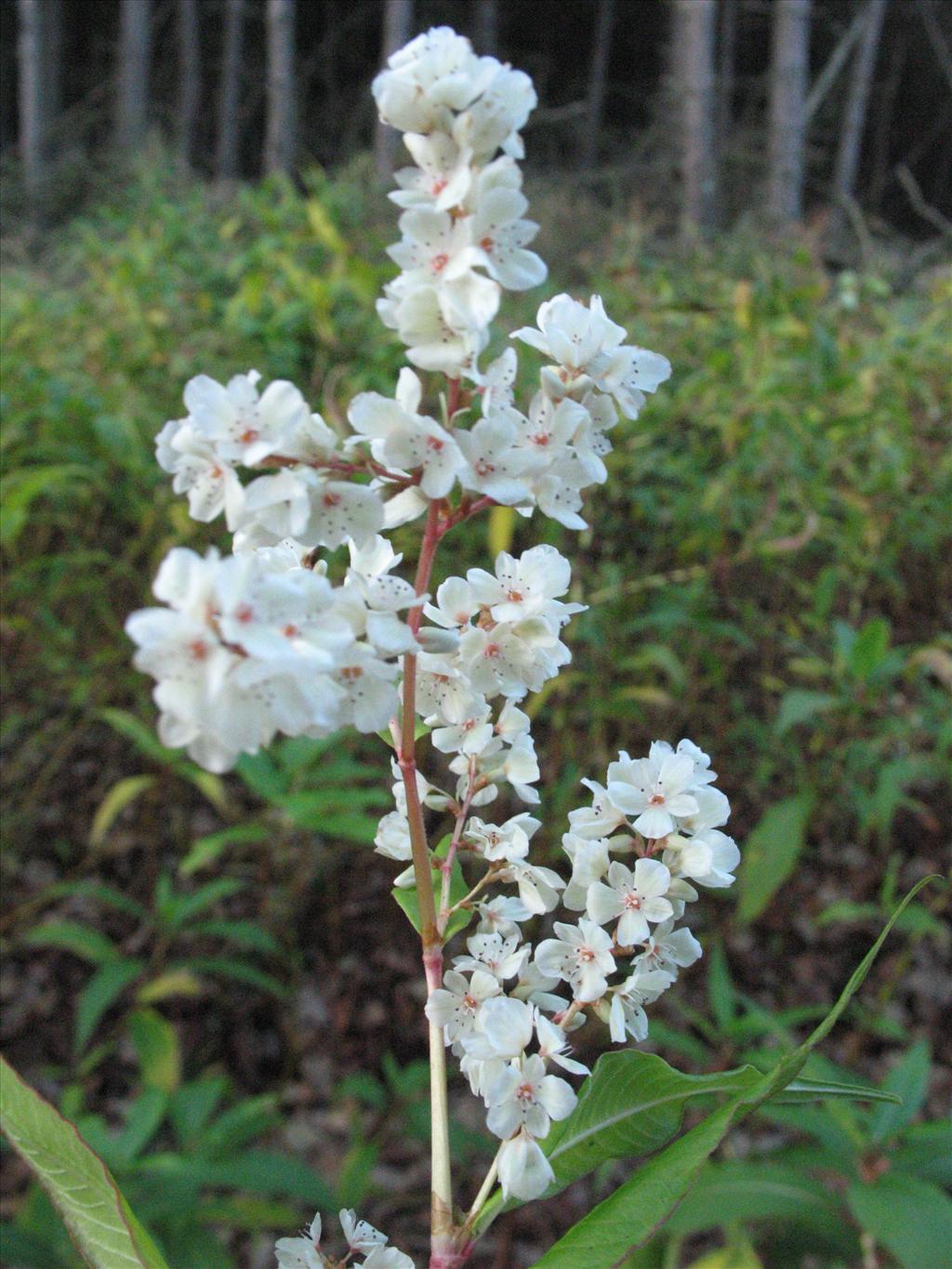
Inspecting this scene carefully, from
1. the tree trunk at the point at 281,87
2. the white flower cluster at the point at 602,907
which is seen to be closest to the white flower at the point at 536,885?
the white flower cluster at the point at 602,907

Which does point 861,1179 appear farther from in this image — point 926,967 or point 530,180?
point 530,180

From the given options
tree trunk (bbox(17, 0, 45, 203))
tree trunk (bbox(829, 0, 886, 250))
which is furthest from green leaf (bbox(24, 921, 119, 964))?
tree trunk (bbox(17, 0, 45, 203))

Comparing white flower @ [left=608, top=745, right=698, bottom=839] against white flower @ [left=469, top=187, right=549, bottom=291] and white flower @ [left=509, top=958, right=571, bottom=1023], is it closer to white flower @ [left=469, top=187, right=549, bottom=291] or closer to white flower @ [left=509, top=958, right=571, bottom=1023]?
white flower @ [left=509, top=958, right=571, bottom=1023]

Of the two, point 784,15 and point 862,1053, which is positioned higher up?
point 784,15

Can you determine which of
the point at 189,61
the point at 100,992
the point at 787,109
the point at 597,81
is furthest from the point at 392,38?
the point at 100,992

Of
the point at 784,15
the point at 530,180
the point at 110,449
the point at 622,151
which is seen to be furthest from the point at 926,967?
the point at 622,151
